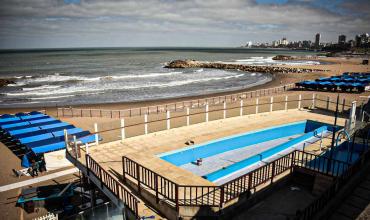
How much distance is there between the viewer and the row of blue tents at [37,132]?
56.6ft

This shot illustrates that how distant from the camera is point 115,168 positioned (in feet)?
35.6

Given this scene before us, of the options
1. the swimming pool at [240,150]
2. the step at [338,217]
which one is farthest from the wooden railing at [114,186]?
the step at [338,217]

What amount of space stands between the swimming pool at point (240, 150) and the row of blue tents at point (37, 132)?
5353 millimetres

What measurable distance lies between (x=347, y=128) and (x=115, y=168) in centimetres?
1094

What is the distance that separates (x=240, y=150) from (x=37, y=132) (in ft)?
47.6

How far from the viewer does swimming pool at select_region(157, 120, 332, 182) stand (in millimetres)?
12797

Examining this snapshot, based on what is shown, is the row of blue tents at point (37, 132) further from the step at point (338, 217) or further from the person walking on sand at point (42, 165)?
the step at point (338, 217)

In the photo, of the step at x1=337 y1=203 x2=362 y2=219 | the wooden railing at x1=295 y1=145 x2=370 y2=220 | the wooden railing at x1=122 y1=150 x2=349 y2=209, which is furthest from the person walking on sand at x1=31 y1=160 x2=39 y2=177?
the step at x1=337 y1=203 x2=362 y2=219

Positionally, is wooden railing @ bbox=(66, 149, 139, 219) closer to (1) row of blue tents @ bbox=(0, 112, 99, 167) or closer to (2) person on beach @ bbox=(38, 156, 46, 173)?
(1) row of blue tents @ bbox=(0, 112, 99, 167)

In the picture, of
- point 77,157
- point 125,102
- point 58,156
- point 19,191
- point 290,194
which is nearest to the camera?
point 290,194

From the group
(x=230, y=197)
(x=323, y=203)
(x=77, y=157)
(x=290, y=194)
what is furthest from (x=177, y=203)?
(x=77, y=157)

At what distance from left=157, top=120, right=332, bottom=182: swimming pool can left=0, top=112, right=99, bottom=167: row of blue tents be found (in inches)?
211

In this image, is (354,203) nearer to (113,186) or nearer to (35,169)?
(113,186)

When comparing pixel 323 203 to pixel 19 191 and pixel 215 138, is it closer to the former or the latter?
pixel 215 138
